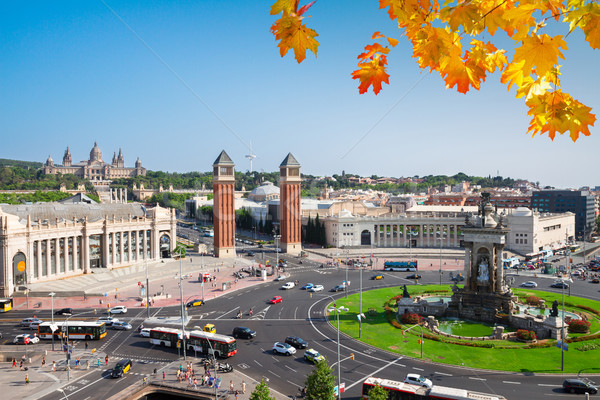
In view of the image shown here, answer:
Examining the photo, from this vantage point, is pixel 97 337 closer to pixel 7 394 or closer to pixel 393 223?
pixel 7 394

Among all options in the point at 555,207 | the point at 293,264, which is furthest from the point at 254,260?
the point at 555,207

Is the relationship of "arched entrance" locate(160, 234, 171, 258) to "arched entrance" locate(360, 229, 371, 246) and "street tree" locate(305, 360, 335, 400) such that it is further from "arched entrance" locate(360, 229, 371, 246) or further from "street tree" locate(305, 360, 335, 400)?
"street tree" locate(305, 360, 335, 400)

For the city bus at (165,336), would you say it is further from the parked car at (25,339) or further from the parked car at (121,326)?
the parked car at (25,339)

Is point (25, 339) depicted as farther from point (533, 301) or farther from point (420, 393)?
point (533, 301)

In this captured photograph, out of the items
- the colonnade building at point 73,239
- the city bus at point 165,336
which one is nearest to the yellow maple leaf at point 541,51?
the city bus at point 165,336

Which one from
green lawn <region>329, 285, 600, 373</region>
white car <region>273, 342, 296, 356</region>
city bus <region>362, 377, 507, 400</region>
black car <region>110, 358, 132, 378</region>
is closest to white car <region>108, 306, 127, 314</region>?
black car <region>110, 358, 132, 378</region>

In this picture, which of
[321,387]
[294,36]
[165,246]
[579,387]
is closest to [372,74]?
[294,36]
